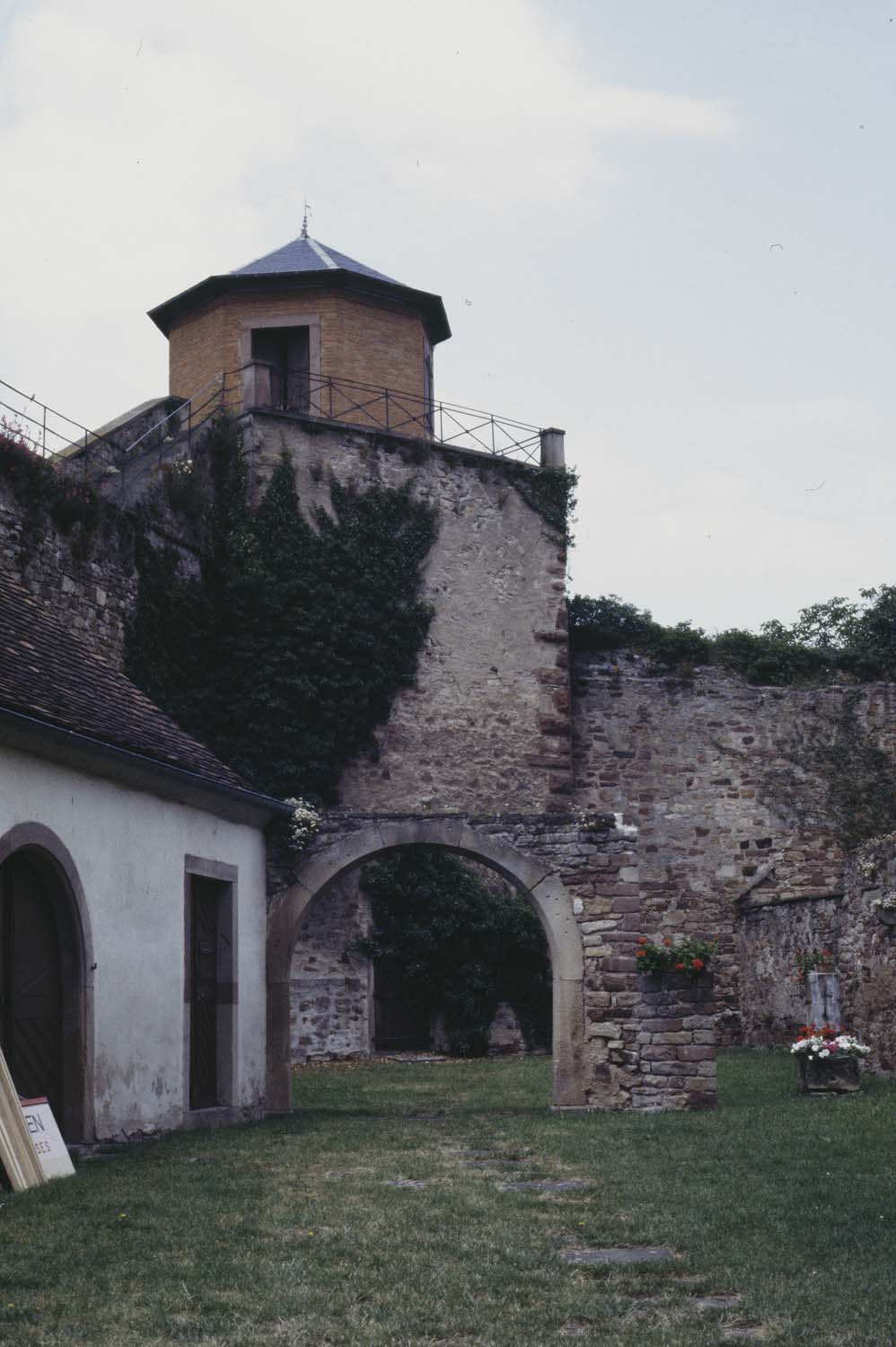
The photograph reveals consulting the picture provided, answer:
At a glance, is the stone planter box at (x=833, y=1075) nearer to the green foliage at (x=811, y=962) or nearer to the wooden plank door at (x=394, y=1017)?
the green foliage at (x=811, y=962)

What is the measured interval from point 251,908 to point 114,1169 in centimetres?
450

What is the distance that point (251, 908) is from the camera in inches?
556

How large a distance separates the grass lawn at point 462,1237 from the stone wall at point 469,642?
1033cm

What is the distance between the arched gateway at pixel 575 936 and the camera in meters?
13.8

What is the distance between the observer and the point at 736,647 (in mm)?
25188

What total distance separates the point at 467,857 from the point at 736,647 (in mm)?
11958

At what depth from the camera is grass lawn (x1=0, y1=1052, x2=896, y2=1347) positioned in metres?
5.45

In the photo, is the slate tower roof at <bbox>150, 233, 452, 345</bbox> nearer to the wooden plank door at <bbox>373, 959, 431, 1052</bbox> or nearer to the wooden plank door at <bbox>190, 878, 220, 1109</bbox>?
the wooden plank door at <bbox>373, 959, 431, 1052</bbox>

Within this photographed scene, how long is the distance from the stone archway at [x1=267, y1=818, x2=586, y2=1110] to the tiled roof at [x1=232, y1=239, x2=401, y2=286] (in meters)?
12.3

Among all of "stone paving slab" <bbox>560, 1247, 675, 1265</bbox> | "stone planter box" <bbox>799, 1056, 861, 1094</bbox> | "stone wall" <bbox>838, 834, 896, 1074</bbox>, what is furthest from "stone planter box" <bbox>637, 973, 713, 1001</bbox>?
"stone paving slab" <bbox>560, 1247, 675, 1265</bbox>

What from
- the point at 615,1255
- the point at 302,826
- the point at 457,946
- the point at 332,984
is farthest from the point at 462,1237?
the point at 457,946

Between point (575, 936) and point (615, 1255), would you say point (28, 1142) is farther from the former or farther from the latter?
point (575, 936)

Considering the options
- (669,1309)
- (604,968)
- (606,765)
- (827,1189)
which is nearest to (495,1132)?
(604,968)

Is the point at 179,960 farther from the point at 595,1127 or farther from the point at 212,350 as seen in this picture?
the point at 212,350
